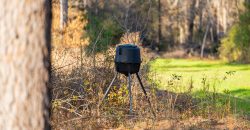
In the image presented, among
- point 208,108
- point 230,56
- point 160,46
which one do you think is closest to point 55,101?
point 208,108

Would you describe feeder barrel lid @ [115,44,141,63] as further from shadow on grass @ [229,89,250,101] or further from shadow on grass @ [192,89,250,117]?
shadow on grass @ [229,89,250,101]

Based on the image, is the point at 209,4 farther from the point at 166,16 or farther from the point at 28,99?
the point at 28,99

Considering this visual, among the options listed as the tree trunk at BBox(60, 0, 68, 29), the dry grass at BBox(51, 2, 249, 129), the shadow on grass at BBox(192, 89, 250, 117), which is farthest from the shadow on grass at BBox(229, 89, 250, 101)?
the tree trunk at BBox(60, 0, 68, 29)

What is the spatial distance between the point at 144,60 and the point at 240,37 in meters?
26.9

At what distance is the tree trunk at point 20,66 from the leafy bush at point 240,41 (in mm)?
33156

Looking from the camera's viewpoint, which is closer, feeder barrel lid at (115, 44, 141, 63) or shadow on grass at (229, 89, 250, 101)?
feeder barrel lid at (115, 44, 141, 63)

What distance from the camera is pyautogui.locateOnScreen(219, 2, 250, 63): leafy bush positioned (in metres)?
37.5

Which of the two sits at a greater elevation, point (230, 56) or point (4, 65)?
point (4, 65)

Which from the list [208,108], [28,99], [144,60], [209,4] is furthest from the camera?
[209,4]

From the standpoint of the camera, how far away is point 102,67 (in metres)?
11.7

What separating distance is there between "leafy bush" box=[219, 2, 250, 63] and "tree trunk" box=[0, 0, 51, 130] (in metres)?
33.2

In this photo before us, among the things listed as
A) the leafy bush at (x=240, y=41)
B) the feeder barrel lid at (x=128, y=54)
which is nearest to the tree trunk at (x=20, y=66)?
the feeder barrel lid at (x=128, y=54)

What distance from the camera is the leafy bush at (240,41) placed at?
3747 centimetres

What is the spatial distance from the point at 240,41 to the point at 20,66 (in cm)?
3483
